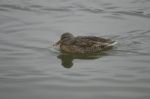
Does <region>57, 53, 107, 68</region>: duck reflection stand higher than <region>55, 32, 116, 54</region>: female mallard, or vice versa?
<region>55, 32, 116, 54</region>: female mallard

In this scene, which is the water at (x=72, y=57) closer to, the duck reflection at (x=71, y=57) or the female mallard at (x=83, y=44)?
the duck reflection at (x=71, y=57)

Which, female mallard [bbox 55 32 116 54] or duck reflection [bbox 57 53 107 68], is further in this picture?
female mallard [bbox 55 32 116 54]

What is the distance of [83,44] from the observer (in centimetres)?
1239

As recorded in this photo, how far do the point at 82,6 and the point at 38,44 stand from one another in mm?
4334

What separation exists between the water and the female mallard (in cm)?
24

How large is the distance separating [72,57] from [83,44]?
0.44 meters

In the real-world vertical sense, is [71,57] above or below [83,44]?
below

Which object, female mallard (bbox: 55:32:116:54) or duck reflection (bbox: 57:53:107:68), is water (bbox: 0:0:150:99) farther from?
female mallard (bbox: 55:32:116:54)

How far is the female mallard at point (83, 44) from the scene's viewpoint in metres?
12.4

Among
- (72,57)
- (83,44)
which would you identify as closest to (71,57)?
(72,57)

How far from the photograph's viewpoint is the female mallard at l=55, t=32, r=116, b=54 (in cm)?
1236

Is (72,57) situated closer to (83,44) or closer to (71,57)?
(71,57)

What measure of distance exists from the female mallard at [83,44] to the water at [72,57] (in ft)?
0.79

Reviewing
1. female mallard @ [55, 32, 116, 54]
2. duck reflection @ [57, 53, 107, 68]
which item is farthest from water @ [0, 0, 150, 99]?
female mallard @ [55, 32, 116, 54]
